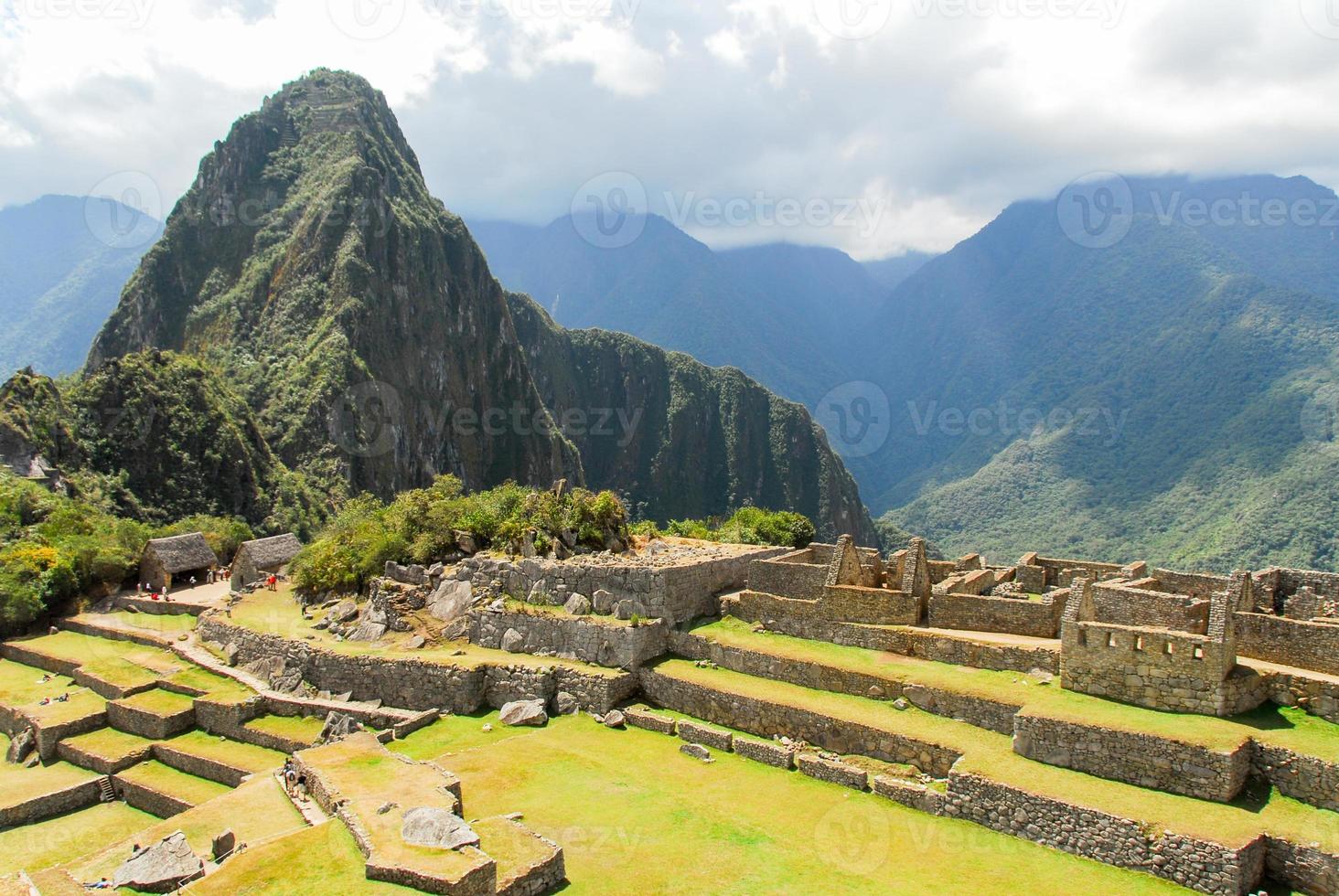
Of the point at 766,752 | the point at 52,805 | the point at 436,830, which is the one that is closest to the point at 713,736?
the point at 766,752

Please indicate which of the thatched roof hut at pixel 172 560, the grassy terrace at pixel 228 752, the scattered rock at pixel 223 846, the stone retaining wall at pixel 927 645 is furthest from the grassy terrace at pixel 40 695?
the stone retaining wall at pixel 927 645

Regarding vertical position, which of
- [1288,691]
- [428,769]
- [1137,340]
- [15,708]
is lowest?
[15,708]

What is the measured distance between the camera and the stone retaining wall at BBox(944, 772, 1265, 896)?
33.6ft

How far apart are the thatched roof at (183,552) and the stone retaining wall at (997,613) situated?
28231 millimetres

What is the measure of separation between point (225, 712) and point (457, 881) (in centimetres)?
1165

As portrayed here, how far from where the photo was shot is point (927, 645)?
16.3 meters

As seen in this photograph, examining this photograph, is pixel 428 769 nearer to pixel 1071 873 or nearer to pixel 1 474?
pixel 1071 873

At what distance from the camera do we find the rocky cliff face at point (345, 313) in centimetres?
10919

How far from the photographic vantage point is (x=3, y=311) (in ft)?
414

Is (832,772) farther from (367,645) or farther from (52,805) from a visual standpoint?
(52,805)

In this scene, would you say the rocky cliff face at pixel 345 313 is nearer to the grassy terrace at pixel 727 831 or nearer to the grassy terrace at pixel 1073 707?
the grassy terrace at pixel 727 831

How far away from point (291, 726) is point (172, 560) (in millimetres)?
17663

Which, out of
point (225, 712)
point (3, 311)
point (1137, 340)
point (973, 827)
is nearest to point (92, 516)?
point (225, 712)

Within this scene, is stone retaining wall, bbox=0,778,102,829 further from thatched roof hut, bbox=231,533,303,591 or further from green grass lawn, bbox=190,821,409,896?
thatched roof hut, bbox=231,533,303,591
